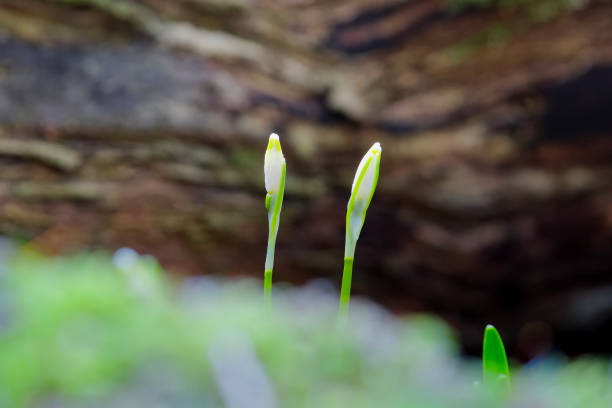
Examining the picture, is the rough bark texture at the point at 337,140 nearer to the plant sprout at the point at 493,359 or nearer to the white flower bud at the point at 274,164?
the white flower bud at the point at 274,164

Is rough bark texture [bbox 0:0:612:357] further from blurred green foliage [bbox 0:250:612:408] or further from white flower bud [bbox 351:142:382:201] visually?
blurred green foliage [bbox 0:250:612:408]

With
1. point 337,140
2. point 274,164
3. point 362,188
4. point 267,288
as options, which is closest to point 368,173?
point 362,188

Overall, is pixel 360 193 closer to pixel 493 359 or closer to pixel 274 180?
pixel 274 180

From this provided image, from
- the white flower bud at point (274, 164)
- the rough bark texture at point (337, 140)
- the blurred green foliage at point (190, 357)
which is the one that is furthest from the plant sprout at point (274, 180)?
the rough bark texture at point (337, 140)

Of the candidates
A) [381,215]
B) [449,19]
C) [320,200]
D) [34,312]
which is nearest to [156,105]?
[320,200]

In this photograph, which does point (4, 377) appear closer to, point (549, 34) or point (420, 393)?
point (420, 393)

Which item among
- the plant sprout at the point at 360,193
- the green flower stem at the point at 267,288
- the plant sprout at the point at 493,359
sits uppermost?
the plant sprout at the point at 360,193
